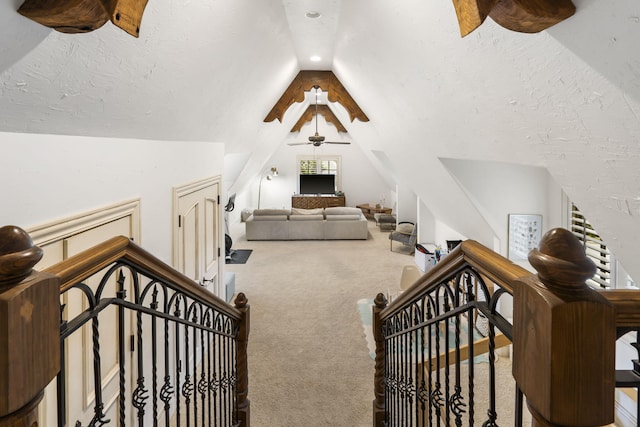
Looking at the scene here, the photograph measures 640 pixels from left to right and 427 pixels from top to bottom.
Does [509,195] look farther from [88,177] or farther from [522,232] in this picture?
[88,177]

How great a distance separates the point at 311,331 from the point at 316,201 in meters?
8.33

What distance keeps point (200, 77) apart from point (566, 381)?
8.35 feet

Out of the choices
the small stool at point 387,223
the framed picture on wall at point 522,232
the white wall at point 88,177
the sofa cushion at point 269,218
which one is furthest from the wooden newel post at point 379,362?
the small stool at point 387,223

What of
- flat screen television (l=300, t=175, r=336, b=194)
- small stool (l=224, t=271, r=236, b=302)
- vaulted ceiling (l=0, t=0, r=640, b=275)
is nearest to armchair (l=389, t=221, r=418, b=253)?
small stool (l=224, t=271, r=236, b=302)

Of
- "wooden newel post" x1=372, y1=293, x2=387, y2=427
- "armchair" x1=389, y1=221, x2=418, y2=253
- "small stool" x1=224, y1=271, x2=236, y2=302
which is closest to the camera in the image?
"wooden newel post" x1=372, y1=293, x2=387, y2=427

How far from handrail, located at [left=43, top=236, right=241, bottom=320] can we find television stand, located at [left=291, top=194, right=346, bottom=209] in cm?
1138

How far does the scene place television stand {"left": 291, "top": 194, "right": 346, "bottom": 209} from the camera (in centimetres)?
1294

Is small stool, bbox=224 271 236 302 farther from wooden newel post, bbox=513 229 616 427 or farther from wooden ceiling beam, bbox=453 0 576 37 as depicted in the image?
wooden newel post, bbox=513 229 616 427

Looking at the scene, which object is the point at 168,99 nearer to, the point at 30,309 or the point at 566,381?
the point at 30,309

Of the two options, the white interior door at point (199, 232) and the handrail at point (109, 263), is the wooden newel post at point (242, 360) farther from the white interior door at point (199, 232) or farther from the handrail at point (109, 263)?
the white interior door at point (199, 232)

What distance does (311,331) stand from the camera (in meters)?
4.85

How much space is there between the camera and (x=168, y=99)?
2408 mm

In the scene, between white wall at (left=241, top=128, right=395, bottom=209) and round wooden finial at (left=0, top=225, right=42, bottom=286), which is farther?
white wall at (left=241, top=128, right=395, bottom=209)

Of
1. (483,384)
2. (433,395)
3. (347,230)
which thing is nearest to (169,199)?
(433,395)
